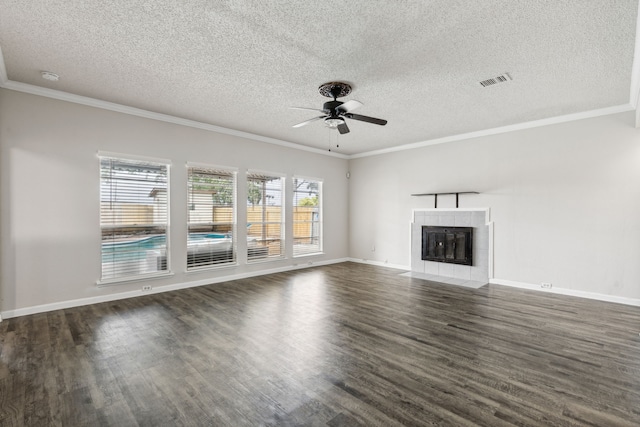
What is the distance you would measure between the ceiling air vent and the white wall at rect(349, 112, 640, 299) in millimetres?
2324

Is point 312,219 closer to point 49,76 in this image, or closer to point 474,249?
point 474,249

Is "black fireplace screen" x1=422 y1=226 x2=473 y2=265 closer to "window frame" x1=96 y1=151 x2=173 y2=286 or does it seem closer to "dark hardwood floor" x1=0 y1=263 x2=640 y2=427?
"dark hardwood floor" x1=0 y1=263 x2=640 y2=427

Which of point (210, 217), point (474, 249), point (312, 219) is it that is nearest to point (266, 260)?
point (210, 217)

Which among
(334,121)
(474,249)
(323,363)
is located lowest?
(323,363)

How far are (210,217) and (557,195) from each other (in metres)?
6.25

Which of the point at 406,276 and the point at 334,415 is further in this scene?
the point at 406,276

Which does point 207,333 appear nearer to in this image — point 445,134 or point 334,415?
point 334,415

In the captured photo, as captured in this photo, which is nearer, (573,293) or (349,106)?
(349,106)

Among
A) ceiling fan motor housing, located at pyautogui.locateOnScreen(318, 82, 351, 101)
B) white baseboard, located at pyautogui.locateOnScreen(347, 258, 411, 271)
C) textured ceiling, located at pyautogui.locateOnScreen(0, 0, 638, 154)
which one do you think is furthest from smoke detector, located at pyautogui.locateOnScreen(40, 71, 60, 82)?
A: white baseboard, located at pyautogui.locateOnScreen(347, 258, 411, 271)

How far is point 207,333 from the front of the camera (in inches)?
Result: 133

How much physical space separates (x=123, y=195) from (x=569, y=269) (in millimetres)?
7429

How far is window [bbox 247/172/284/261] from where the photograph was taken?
640cm

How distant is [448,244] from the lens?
6426mm

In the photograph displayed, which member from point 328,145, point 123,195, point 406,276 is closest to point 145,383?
point 123,195
